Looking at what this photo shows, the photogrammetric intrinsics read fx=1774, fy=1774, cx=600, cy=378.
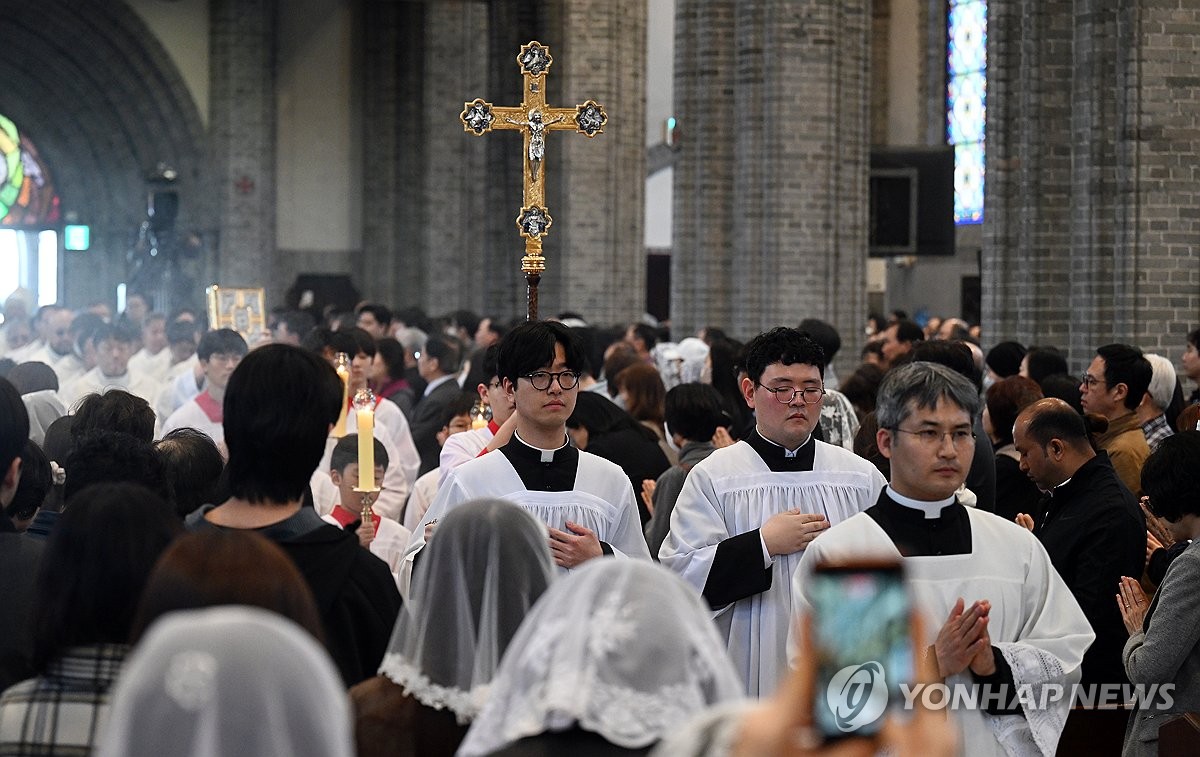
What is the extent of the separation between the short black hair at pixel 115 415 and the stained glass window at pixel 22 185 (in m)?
29.1

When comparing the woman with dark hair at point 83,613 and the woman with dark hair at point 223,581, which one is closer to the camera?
the woman with dark hair at point 223,581

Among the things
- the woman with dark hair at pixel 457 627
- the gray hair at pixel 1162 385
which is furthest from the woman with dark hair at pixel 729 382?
the woman with dark hair at pixel 457 627

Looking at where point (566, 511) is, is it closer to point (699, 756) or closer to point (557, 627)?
point (557, 627)

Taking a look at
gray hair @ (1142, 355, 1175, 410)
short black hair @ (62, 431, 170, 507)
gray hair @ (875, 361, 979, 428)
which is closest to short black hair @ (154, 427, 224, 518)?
short black hair @ (62, 431, 170, 507)

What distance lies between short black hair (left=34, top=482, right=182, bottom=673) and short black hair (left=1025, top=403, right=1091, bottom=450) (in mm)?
3917

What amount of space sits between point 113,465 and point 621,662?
255 centimetres

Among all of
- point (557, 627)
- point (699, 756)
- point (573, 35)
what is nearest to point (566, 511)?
point (557, 627)

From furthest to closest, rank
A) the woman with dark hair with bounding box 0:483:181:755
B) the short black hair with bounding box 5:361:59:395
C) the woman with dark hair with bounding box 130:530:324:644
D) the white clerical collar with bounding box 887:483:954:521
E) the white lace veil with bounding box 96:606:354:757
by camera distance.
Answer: the short black hair with bounding box 5:361:59:395
the white clerical collar with bounding box 887:483:954:521
the woman with dark hair with bounding box 0:483:181:755
the woman with dark hair with bounding box 130:530:324:644
the white lace veil with bounding box 96:606:354:757

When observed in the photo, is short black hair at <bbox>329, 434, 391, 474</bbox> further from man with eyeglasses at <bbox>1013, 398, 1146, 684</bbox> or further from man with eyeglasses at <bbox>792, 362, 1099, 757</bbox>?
man with eyeglasses at <bbox>792, 362, 1099, 757</bbox>

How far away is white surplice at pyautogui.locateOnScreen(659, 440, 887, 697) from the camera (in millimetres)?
5504

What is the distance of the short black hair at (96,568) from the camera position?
3258 mm

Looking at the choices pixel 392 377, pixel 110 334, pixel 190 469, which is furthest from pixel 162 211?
pixel 190 469

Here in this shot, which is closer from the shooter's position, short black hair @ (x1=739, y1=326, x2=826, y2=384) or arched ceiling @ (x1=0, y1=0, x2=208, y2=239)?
short black hair @ (x1=739, y1=326, x2=826, y2=384)

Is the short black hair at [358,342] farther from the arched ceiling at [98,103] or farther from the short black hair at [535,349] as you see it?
the arched ceiling at [98,103]
